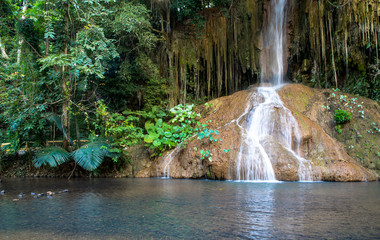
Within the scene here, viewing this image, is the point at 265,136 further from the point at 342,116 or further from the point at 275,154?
the point at 342,116

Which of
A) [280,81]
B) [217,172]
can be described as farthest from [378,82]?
[217,172]

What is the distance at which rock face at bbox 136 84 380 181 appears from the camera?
762cm

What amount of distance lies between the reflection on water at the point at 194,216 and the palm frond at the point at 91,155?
3230 millimetres

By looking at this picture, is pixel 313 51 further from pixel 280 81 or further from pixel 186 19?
pixel 186 19

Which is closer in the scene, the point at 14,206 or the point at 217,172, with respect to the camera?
the point at 14,206

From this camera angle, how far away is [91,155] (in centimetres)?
845

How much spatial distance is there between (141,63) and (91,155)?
215 inches

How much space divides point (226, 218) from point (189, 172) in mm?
5290

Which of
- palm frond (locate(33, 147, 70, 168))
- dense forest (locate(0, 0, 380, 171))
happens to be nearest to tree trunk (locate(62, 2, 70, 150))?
dense forest (locate(0, 0, 380, 171))

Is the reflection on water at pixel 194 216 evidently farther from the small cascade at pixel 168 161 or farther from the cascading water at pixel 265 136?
Result: the small cascade at pixel 168 161

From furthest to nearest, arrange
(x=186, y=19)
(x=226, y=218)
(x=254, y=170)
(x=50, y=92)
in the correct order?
(x=186, y=19)
(x=50, y=92)
(x=254, y=170)
(x=226, y=218)

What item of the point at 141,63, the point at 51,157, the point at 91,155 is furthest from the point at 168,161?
the point at 141,63

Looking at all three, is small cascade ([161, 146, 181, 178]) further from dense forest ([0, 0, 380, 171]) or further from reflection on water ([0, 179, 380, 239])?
reflection on water ([0, 179, 380, 239])

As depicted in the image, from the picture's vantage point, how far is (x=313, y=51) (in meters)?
13.4
